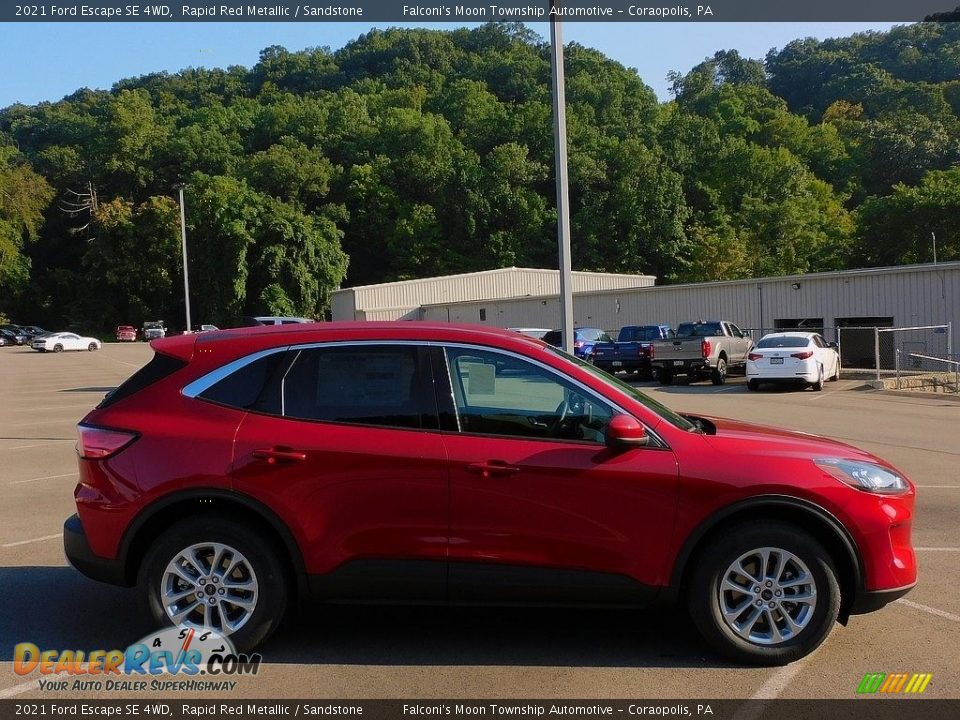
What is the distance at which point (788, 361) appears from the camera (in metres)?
24.1

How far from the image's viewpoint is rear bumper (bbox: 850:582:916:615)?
4.90 m

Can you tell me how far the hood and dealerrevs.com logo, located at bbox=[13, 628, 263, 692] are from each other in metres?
2.80

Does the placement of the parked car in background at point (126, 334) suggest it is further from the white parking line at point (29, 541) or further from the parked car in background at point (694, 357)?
the white parking line at point (29, 541)

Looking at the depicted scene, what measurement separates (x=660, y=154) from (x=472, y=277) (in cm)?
3958

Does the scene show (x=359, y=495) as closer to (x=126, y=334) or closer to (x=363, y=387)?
(x=363, y=387)

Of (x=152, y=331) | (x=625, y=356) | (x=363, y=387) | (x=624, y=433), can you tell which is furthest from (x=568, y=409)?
(x=152, y=331)

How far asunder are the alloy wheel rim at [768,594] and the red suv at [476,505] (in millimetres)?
10

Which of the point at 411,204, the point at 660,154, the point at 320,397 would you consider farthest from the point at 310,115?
the point at 320,397

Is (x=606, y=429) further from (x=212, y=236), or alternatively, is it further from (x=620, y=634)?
(x=212, y=236)

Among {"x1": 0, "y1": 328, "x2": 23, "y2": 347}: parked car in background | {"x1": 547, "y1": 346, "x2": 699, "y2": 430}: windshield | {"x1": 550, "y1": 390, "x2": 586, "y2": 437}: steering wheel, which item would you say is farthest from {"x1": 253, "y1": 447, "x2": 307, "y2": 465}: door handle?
{"x1": 0, "y1": 328, "x2": 23, "y2": 347}: parked car in background

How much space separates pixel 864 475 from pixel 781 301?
31.8m

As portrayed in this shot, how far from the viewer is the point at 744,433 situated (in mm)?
5316

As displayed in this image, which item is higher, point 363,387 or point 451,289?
point 451,289

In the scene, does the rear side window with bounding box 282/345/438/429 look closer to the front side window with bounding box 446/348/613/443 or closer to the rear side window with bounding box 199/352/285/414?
the rear side window with bounding box 199/352/285/414
